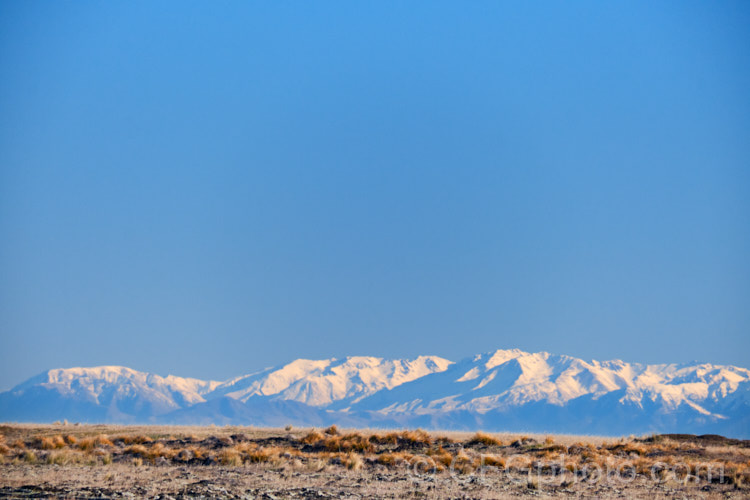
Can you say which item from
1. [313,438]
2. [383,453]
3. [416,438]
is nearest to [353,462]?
[383,453]

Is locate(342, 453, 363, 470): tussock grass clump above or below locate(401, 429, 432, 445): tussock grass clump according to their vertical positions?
below

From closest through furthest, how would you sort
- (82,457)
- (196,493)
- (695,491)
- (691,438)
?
1. (196,493)
2. (695,491)
3. (82,457)
4. (691,438)

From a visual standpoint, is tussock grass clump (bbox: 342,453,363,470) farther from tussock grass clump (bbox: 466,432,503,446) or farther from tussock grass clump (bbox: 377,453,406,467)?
tussock grass clump (bbox: 466,432,503,446)

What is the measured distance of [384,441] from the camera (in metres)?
40.2

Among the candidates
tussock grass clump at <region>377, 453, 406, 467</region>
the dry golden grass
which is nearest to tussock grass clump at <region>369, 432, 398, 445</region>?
the dry golden grass

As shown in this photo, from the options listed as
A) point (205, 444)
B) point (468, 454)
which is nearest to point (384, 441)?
point (468, 454)

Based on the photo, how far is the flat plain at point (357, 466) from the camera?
26.0 metres

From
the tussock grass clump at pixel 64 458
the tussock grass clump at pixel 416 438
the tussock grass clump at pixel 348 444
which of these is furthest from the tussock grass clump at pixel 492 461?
the tussock grass clump at pixel 64 458

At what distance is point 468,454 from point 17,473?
1976cm

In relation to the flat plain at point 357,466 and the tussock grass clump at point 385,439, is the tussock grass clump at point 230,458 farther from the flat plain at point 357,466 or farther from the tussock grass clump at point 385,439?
the tussock grass clump at point 385,439

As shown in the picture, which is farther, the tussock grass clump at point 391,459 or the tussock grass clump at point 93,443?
the tussock grass clump at point 93,443

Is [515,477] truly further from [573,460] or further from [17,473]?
[17,473]

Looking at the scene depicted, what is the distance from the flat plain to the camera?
2603 cm

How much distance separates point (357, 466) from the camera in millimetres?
32031
